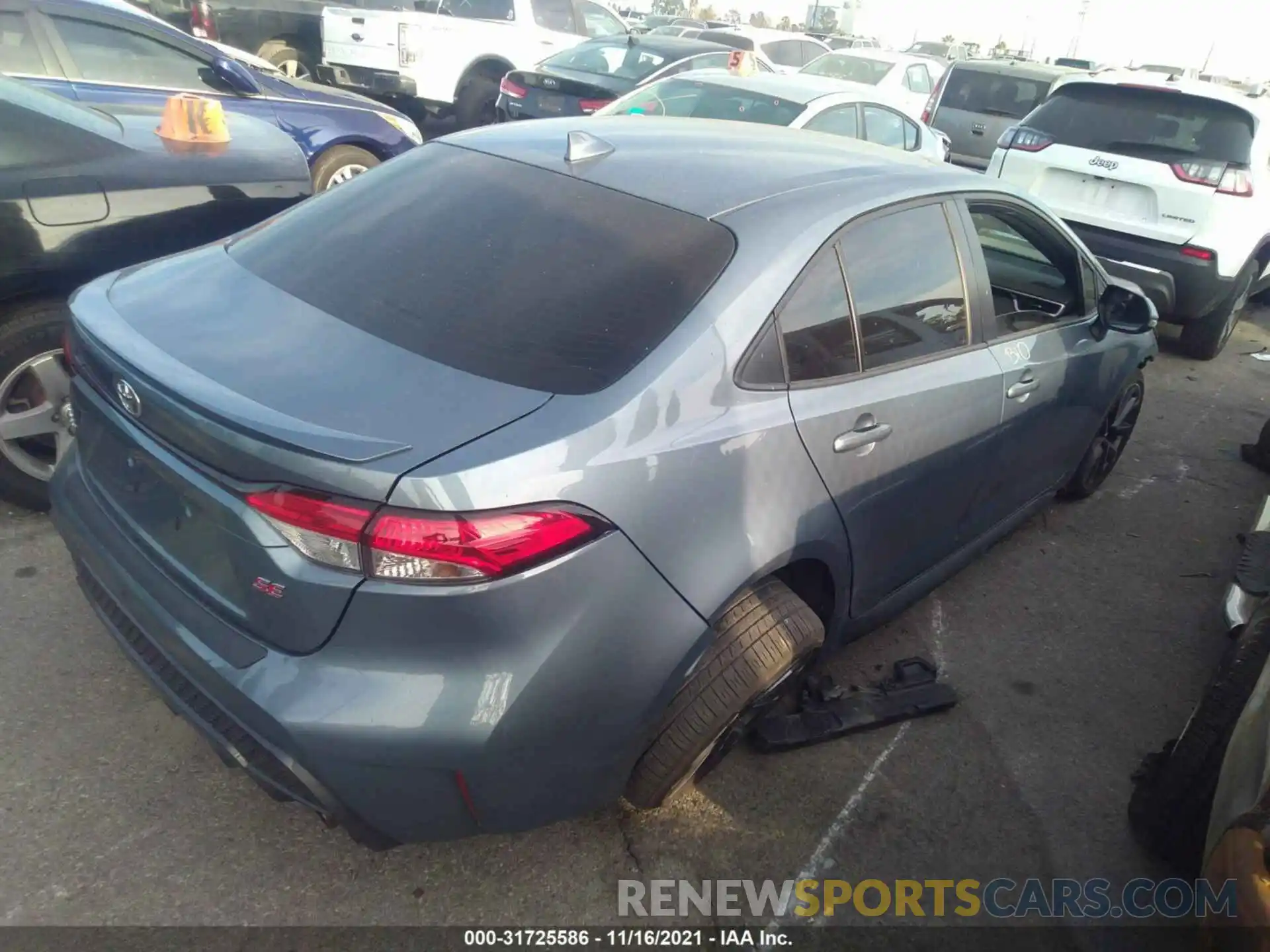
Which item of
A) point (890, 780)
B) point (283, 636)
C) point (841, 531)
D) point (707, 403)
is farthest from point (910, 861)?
point (283, 636)

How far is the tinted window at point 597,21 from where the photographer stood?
11867 mm

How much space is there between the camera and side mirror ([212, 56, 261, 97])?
17.2ft

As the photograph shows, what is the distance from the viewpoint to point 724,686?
2195 mm

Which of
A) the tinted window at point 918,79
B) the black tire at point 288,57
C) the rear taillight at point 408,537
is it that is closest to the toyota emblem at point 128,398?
the rear taillight at point 408,537

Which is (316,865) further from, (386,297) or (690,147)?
(690,147)

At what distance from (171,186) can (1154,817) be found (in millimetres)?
3874

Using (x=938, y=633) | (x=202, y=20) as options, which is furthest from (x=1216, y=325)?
(x=202, y=20)

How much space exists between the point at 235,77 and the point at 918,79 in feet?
34.5

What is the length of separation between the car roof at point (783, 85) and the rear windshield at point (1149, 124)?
4.95 feet

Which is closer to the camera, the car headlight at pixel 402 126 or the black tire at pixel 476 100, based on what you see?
the car headlight at pixel 402 126

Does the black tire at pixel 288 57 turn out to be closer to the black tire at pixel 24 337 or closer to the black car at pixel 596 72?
the black car at pixel 596 72

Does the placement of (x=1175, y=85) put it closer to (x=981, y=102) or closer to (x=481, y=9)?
(x=981, y=102)

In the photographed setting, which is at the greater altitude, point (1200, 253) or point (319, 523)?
point (319, 523)

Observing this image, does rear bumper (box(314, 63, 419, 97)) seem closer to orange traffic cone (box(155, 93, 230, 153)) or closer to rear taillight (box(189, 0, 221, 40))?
rear taillight (box(189, 0, 221, 40))
